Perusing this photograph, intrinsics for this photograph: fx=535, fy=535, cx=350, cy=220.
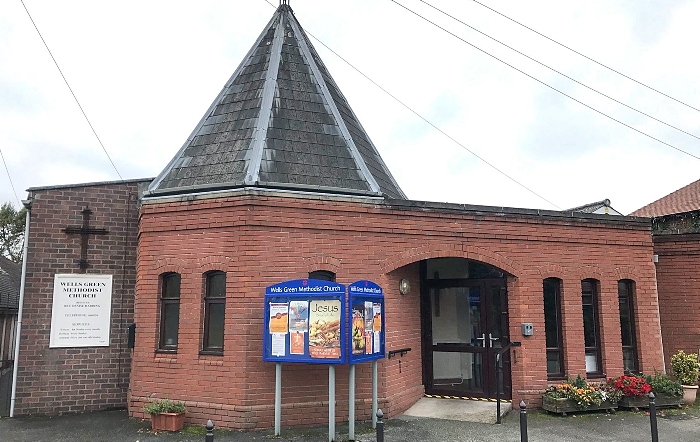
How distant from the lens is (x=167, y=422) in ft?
29.9

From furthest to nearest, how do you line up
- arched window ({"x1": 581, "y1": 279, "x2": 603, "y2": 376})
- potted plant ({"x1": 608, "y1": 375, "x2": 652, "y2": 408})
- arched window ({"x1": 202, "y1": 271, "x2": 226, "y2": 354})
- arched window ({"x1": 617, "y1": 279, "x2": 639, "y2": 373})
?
arched window ({"x1": 617, "y1": 279, "x2": 639, "y2": 373}) → arched window ({"x1": 581, "y1": 279, "x2": 603, "y2": 376}) → potted plant ({"x1": 608, "y1": 375, "x2": 652, "y2": 408}) → arched window ({"x1": 202, "y1": 271, "x2": 226, "y2": 354})

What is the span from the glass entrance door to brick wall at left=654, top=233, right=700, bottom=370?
500 centimetres

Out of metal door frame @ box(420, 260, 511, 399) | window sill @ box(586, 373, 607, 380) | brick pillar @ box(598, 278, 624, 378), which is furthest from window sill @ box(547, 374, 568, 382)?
brick pillar @ box(598, 278, 624, 378)

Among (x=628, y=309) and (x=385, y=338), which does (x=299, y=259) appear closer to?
(x=385, y=338)

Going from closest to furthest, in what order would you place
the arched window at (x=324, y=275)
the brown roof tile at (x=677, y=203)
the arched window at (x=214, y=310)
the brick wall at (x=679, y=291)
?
the arched window at (x=214, y=310), the arched window at (x=324, y=275), the brick wall at (x=679, y=291), the brown roof tile at (x=677, y=203)

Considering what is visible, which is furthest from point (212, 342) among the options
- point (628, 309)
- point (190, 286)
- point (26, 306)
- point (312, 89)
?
Result: point (628, 309)

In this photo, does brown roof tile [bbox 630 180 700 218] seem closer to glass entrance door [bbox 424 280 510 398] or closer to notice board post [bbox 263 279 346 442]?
glass entrance door [bbox 424 280 510 398]

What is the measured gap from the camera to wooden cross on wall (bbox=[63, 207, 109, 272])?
1141 cm

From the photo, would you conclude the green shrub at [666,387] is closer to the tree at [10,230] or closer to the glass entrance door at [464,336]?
the glass entrance door at [464,336]

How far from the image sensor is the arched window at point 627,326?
12.2 meters

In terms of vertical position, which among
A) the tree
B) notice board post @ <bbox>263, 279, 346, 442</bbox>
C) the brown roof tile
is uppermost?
the tree

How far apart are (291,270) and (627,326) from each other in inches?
318

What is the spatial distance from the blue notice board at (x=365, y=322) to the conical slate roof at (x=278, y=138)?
2.20 metres

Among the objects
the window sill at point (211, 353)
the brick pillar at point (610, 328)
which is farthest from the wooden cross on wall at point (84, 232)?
the brick pillar at point (610, 328)
